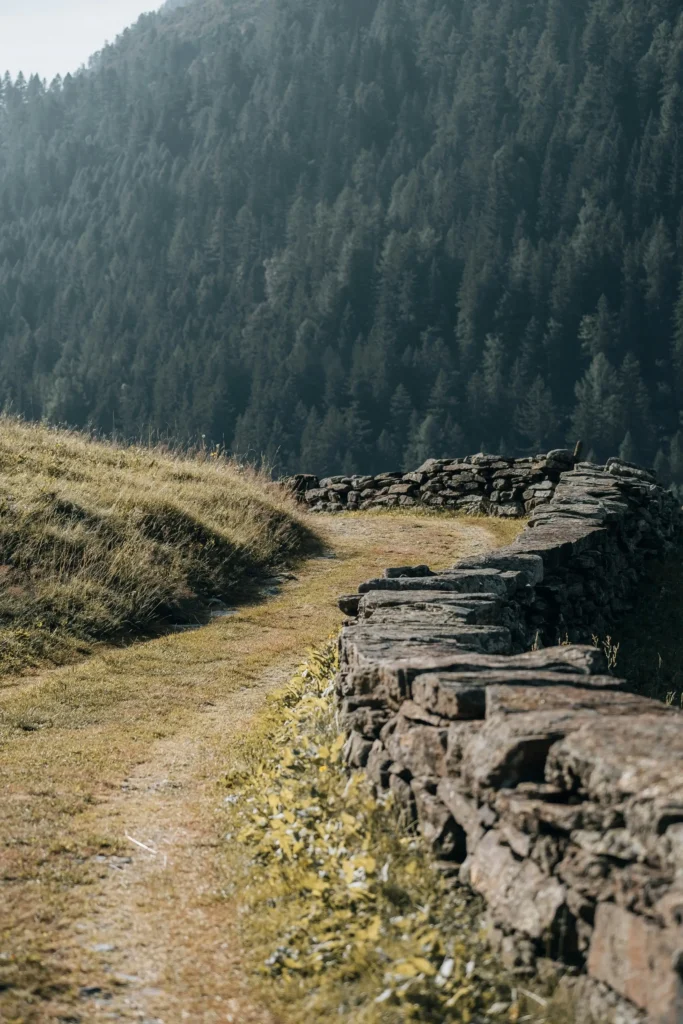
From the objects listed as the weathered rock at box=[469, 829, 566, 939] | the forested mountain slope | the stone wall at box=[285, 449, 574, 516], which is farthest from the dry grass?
the forested mountain slope

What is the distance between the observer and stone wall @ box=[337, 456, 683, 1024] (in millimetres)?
3273

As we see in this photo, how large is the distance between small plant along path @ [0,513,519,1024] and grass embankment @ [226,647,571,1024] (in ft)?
0.57

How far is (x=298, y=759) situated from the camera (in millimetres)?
5980

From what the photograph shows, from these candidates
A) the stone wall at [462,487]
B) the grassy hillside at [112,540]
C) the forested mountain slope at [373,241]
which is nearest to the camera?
the grassy hillside at [112,540]

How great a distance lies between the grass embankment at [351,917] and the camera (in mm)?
3684

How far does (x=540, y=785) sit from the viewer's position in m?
3.88

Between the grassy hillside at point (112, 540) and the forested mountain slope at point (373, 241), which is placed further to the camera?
the forested mountain slope at point (373, 241)

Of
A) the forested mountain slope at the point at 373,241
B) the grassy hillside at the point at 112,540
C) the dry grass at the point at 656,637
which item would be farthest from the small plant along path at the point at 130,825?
the forested mountain slope at the point at 373,241

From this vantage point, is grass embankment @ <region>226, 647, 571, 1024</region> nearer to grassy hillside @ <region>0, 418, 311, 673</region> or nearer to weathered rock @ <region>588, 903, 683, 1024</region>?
weathered rock @ <region>588, 903, 683, 1024</region>

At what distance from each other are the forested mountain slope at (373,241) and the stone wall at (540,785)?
288 ft

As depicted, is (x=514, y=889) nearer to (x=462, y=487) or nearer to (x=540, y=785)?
(x=540, y=785)

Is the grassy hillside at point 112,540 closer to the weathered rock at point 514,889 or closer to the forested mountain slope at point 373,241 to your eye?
the weathered rock at point 514,889

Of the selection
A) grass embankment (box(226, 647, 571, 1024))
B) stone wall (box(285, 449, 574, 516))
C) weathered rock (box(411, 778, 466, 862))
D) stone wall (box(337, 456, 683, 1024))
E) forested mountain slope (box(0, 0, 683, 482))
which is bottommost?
grass embankment (box(226, 647, 571, 1024))

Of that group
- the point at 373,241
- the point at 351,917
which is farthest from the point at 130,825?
the point at 373,241
